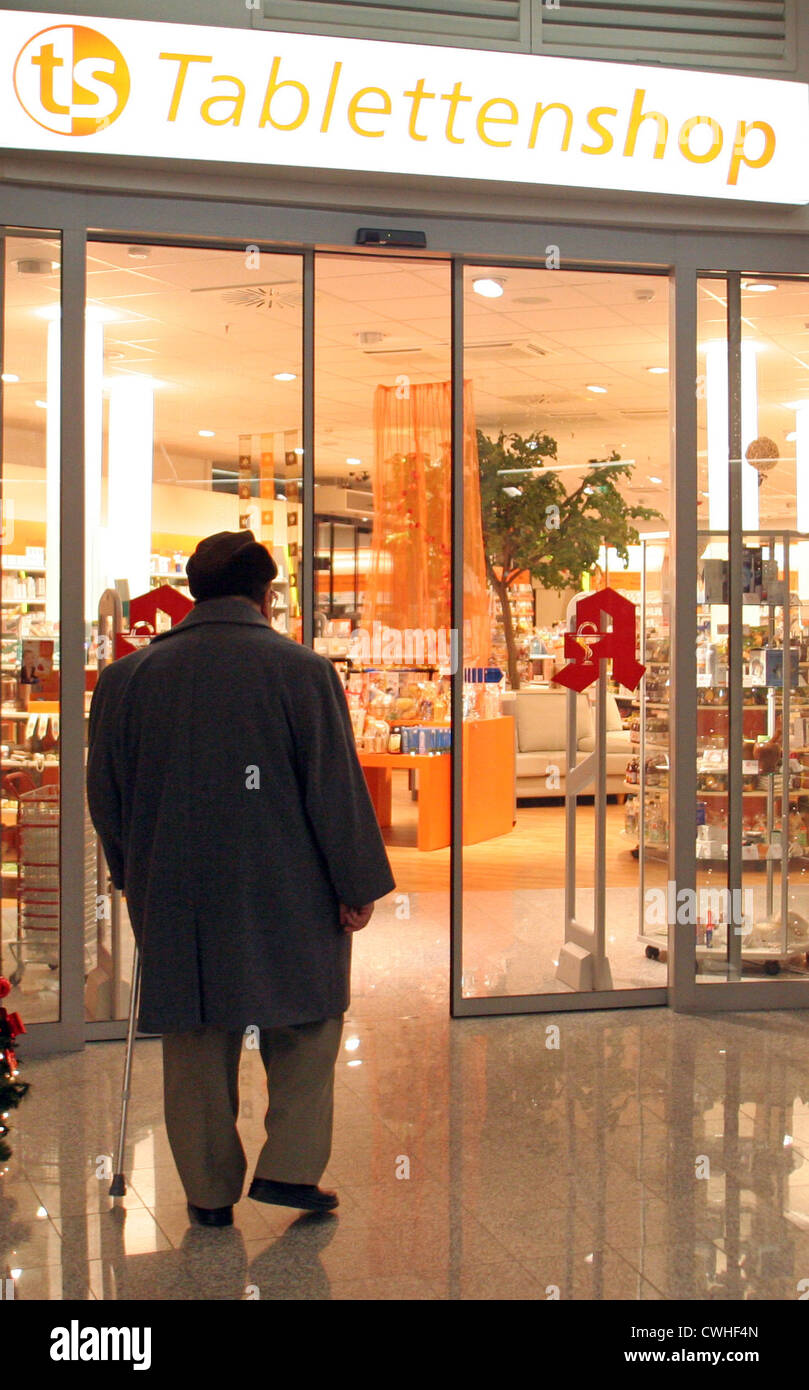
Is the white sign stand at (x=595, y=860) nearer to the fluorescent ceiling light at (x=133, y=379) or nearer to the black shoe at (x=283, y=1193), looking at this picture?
the fluorescent ceiling light at (x=133, y=379)

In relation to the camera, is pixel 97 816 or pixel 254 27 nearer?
pixel 97 816

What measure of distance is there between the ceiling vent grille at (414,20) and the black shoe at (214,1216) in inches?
147

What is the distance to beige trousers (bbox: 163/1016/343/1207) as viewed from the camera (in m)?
2.97

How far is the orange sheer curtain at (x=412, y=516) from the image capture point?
23.3 ft

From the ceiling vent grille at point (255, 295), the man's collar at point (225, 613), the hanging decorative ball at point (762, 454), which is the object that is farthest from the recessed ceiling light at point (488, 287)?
the man's collar at point (225, 613)

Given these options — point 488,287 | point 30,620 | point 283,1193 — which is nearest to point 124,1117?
point 283,1193

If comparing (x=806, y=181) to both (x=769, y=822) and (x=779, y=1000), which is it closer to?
(x=769, y=822)

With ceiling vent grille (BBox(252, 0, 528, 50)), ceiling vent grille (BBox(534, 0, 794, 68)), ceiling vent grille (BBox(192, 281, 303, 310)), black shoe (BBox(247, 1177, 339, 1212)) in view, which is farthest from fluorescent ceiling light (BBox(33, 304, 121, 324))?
black shoe (BBox(247, 1177, 339, 1212))

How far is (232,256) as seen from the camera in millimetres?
4734

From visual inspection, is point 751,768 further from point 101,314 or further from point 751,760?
point 101,314

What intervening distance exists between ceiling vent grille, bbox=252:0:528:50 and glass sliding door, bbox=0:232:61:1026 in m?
1.13

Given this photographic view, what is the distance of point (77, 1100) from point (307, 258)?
2985mm

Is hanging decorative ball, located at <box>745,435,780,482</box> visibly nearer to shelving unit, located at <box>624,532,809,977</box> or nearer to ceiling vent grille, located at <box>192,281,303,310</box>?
shelving unit, located at <box>624,532,809,977</box>
